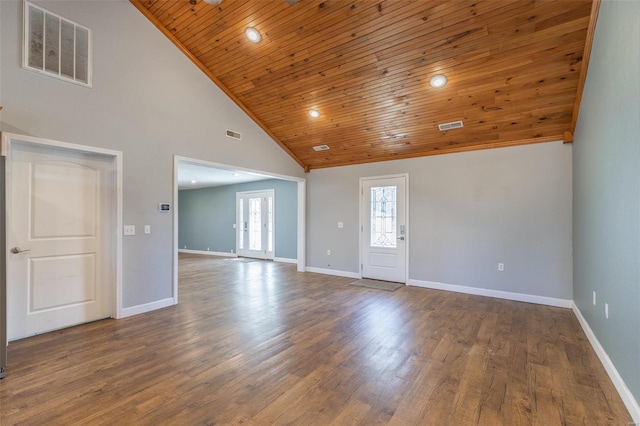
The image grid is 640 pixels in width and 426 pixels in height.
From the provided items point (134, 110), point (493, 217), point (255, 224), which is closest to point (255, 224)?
point (255, 224)

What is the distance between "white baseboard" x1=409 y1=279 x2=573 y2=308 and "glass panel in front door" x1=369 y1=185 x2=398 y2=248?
90 centimetres

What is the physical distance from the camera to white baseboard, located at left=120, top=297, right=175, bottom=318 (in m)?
3.66

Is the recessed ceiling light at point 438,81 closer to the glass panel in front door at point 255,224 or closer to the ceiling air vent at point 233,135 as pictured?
the ceiling air vent at point 233,135

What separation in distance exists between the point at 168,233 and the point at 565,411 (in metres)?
4.42

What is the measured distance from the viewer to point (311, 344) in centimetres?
290

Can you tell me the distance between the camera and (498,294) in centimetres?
459

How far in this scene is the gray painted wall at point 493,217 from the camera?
13.8ft

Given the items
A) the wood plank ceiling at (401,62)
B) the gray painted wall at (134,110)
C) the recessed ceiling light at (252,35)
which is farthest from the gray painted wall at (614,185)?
the gray painted wall at (134,110)

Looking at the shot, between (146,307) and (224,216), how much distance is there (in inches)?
243

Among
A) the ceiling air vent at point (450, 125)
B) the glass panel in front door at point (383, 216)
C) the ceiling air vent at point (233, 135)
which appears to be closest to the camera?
the ceiling air vent at point (450, 125)

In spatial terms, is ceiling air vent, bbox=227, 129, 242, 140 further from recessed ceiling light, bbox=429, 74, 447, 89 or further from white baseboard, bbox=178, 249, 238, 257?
white baseboard, bbox=178, 249, 238, 257

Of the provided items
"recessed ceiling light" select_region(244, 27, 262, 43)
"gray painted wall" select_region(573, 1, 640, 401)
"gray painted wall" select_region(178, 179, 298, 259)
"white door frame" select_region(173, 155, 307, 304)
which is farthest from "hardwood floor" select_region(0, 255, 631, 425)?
"gray painted wall" select_region(178, 179, 298, 259)

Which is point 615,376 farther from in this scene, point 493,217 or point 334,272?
point 334,272

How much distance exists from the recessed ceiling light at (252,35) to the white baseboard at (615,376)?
15.5 ft
